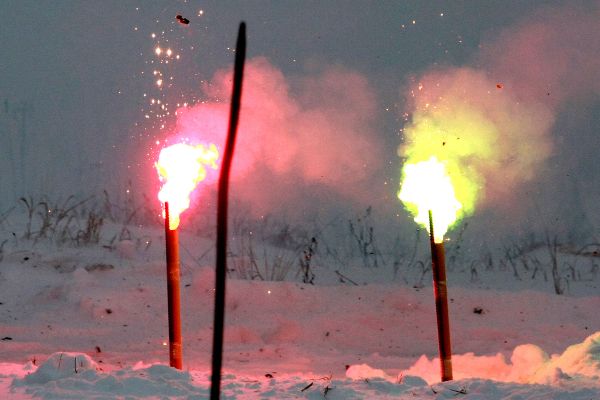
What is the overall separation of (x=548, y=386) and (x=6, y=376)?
2.22m

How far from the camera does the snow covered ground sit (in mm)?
3076

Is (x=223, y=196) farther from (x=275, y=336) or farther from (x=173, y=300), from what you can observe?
(x=275, y=336)

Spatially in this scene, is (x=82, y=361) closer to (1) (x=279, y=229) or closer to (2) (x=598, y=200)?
(1) (x=279, y=229)

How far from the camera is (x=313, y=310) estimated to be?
566cm

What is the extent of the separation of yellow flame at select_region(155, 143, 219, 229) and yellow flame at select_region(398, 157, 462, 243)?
96cm

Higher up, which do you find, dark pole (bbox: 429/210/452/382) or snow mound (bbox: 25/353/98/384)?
dark pole (bbox: 429/210/452/382)

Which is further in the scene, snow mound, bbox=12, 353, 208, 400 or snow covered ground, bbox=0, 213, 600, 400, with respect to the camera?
snow covered ground, bbox=0, 213, 600, 400

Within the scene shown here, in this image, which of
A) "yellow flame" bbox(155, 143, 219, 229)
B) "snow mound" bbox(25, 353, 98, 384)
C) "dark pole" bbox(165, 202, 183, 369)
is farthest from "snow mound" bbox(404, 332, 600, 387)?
"snow mound" bbox(25, 353, 98, 384)

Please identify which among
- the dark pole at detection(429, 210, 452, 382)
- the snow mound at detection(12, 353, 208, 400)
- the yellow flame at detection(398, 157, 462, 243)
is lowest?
the snow mound at detection(12, 353, 208, 400)

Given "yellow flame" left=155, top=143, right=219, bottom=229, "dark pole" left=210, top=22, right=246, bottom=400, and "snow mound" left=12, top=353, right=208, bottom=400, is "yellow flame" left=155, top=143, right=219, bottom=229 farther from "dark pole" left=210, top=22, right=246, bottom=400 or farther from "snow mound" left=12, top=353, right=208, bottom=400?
"dark pole" left=210, top=22, right=246, bottom=400

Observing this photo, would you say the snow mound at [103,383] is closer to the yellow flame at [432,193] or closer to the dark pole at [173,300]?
the dark pole at [173,300]

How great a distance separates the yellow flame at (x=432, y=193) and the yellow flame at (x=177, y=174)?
963mm

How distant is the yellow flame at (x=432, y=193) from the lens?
3572 millimetres

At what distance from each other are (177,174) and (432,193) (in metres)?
1.22
